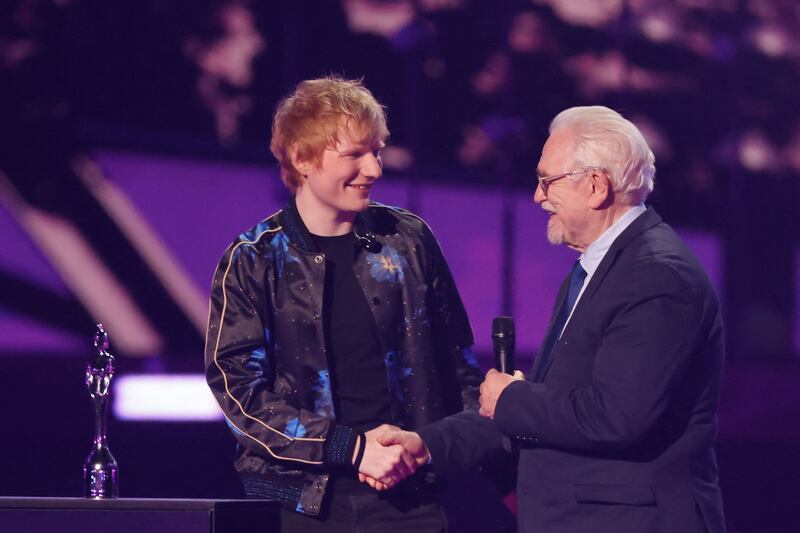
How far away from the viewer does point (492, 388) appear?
205 centimetres

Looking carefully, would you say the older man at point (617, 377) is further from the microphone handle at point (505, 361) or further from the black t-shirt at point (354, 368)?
the black t-shirt at point (354, 368)

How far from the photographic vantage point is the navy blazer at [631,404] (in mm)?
1823

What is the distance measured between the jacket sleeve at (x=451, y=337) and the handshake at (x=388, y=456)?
0.23 m

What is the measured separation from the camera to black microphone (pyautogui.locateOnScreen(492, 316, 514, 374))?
A: 7.13ft

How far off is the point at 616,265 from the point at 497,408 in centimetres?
33

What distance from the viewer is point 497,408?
2.00m

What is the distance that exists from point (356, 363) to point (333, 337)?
72 millimetres

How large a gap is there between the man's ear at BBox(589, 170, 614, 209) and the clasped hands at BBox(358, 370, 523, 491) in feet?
1.16

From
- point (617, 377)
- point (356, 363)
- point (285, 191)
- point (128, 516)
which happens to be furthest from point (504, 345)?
point (285, 191)

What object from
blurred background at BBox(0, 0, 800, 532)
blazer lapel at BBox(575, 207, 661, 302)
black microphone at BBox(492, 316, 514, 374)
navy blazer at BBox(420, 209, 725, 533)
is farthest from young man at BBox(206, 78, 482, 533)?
blurred background at BBox(0, 0, 800, 532)

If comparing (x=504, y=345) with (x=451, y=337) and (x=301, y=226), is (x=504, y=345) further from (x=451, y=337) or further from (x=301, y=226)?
(x=301, y=226)

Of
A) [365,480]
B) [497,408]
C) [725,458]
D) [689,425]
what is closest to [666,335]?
[689,425]

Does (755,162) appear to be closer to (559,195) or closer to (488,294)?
(488,294)

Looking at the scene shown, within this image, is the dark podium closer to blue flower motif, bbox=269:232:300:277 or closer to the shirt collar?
blue flower motif, bbox=269:232:300:277
